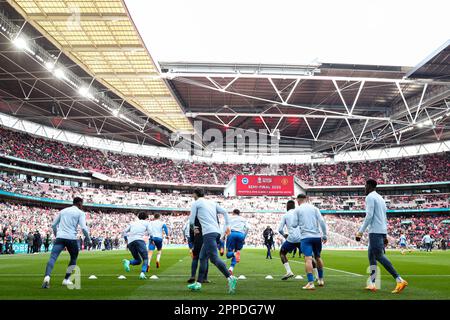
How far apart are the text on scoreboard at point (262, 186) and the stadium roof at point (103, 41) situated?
22384 mm

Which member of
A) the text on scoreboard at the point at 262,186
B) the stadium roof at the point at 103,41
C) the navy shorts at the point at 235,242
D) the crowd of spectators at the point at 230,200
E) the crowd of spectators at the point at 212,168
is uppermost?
the stadium roof at the point at 103,41

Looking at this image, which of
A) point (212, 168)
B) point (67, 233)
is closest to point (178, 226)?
point (212, 168)

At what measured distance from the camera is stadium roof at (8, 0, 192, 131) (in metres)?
22.7

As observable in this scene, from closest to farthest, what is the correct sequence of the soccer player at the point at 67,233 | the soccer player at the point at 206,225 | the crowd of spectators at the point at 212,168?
the soccer player at the point at 206,225
the soccer player at the point at 67,233
the crowd of spectators at the point at 212,168

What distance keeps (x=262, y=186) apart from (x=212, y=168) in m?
14.7

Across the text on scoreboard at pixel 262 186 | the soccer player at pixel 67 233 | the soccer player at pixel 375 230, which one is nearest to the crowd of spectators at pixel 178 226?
the text on scoreboard at pixel 262 186

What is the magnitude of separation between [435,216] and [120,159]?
46772 mm

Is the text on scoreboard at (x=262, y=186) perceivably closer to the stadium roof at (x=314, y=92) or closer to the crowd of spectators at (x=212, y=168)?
the stadium roof at (x=314, y=92)

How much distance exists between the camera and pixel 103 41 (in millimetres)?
26641

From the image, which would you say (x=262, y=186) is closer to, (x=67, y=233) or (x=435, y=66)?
(x=435, y=66)

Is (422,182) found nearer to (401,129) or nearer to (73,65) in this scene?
(401,129)

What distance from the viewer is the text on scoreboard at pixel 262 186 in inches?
2256

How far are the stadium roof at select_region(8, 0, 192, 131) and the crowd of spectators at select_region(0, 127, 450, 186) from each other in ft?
71.7

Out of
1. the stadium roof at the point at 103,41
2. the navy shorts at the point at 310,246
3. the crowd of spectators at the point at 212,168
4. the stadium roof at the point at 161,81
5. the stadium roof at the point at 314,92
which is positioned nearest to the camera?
the navy shorts at the point at 310,246
